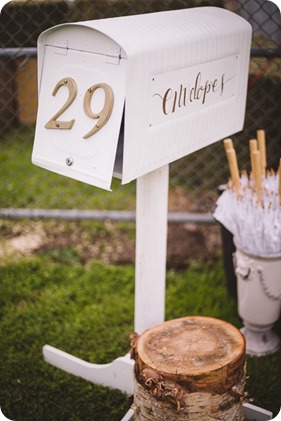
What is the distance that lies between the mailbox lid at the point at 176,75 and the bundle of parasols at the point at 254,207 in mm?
173

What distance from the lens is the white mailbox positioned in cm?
177

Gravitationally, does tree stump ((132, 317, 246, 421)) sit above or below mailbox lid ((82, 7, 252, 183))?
below

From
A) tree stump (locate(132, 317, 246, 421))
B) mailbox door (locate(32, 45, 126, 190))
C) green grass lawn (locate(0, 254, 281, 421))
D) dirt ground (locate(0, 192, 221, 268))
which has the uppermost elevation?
mailbox door (locate(32, 45, 126, 190))

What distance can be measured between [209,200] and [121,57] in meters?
2.44

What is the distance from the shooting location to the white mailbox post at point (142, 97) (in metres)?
1.78

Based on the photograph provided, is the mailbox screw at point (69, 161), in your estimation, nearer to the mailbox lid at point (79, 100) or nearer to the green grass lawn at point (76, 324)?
the mailbox lid at point (79, 100)

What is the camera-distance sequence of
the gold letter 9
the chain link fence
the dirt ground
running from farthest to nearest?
the dirt ground < the chain link fence < the gold letter 9

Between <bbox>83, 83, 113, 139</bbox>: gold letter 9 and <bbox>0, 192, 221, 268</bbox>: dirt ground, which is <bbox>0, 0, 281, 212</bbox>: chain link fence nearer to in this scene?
<bbox>0, 192, 221, 268</bbox>: dirt ground

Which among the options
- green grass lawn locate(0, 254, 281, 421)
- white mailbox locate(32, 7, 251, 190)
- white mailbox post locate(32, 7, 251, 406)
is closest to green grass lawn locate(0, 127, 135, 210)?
green grass lawn locate(0, 254, 281, 421)

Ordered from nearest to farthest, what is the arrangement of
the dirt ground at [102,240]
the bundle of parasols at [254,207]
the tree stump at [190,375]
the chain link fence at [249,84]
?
the tree stump at [190,375], the bundle of parasols at [254,207], the chain link fence at [249,84], the dirt ground at [102,240]

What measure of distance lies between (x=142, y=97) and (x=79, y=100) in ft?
0.71

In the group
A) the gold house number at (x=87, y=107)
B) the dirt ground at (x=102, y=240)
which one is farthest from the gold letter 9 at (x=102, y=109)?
the dirt ground at (x=102, y=240)

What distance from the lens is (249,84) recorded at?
294 centimetres

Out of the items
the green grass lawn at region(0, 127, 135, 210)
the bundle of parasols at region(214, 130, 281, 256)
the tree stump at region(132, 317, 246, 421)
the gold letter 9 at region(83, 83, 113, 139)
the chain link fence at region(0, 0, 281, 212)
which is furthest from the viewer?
the green grass lawn at region(0, 127, 135, 210)
